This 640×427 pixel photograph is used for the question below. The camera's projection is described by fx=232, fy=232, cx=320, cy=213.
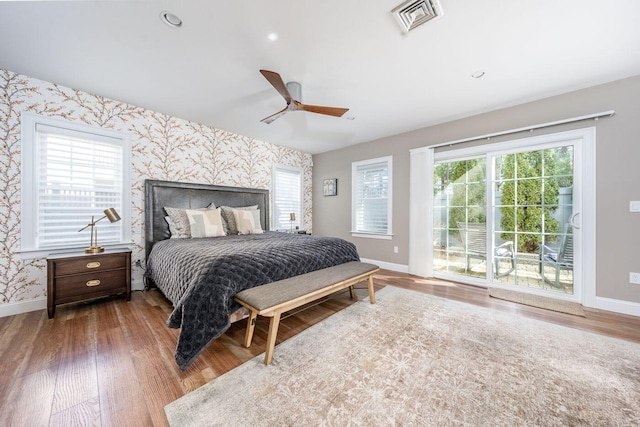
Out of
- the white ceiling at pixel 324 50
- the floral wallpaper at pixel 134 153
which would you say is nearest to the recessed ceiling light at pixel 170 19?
the white ceiling at pixel 324 50

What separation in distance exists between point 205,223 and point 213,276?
1.76 m

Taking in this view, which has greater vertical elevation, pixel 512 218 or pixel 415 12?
pixel 415 12

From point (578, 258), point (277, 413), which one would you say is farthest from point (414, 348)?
point (578, 258)

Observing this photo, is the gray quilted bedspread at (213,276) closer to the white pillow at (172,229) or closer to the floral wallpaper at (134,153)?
the white pillow at (172,229)

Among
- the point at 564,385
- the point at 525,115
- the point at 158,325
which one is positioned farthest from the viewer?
the point at 525,115

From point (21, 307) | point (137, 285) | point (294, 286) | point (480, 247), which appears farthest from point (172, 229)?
point (480, 247)

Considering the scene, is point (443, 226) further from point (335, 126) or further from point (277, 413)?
point (277, 413)

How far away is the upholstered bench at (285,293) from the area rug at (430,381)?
24cm

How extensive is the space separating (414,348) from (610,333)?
1.84 meters

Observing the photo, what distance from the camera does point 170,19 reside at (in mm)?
1732

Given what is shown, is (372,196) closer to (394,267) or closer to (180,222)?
(394,267)

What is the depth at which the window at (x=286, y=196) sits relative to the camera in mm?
4891

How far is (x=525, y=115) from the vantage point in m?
3.00

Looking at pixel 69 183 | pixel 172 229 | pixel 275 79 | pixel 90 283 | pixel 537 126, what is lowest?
pixel 90 283
